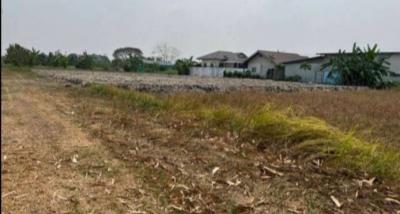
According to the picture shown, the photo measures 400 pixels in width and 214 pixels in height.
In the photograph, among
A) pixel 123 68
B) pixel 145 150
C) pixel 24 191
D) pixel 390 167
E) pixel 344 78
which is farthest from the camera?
pixel 123 68

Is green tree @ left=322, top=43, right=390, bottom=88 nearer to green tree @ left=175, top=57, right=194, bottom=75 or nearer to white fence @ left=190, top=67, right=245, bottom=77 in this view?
white fence @ left=190, top=67, right=245, bottom=77

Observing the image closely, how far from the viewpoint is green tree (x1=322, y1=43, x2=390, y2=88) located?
104 ft

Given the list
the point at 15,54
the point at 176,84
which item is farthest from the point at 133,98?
the point at 176,84

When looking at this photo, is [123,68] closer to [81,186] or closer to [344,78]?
[344,78]

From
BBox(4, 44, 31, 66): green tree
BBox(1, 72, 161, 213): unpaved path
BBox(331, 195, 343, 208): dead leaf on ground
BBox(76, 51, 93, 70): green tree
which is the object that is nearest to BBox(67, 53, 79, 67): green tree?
BBox(76, 51, 93, 70): green tree

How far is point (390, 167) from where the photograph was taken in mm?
4570

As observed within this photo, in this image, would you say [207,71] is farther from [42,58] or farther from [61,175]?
[61,175]

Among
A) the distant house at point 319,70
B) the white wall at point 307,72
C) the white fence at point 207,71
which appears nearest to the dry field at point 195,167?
the distant house at point 319,70

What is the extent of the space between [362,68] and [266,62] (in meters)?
15.1

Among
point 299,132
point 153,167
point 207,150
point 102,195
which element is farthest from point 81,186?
point 299,132

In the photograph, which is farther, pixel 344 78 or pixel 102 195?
pixel 344 78

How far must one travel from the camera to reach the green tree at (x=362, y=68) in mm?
31844

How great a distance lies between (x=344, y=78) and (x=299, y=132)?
29.3 meters

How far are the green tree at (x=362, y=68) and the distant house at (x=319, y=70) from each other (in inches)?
45.8
